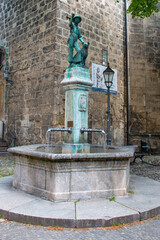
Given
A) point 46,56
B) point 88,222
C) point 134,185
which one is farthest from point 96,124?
point 88,222

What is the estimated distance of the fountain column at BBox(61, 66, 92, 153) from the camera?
4.63 m

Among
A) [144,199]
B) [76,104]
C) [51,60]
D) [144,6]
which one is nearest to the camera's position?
[144,199]

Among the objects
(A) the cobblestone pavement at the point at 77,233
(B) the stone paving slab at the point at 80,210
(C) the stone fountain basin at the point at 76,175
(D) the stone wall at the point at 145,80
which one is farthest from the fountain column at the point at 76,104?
(D) the stone wall at the point at 145,80

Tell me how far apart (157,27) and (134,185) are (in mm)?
11292

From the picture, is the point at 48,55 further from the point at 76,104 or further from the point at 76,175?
the point at 76,175

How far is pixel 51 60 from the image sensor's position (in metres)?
9.18

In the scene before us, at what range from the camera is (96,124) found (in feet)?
34.7

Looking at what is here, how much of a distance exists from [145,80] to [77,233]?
11342 mm

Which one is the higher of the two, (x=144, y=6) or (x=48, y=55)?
(x=144, y=6)

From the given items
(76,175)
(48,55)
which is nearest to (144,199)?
(76,175)

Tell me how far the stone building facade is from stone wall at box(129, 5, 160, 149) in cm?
6

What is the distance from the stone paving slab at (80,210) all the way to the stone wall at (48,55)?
17.9 feet

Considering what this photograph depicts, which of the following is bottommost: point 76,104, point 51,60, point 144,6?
point 76,104

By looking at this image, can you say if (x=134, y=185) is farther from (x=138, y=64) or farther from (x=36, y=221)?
(x=138, y=64)
